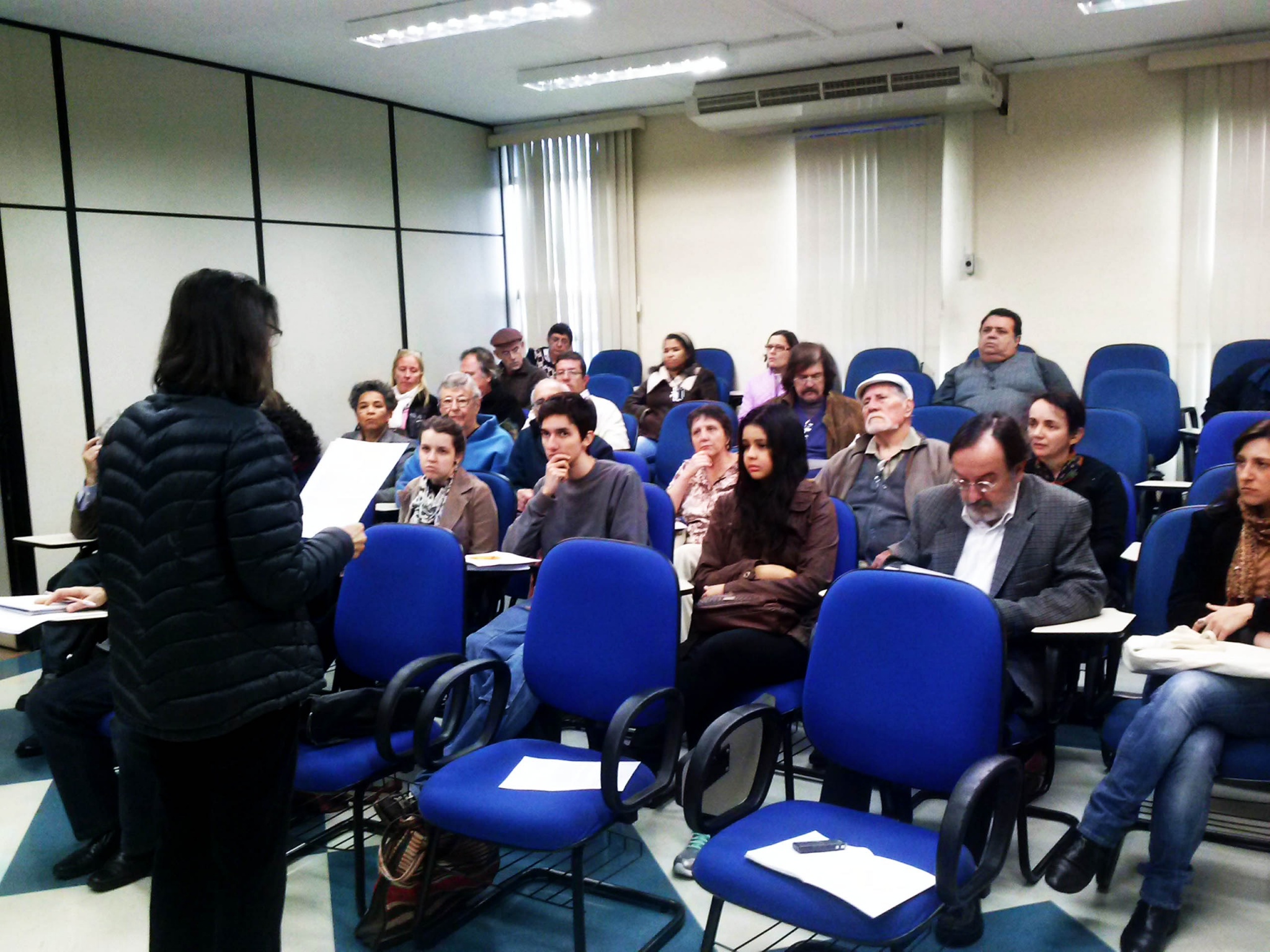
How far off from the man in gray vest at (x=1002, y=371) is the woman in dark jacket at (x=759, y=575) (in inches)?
113

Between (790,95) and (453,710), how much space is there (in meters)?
5.60

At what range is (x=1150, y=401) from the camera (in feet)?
19.0

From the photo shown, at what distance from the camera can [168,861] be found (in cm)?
198

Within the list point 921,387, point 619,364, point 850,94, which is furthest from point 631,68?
point 921,387

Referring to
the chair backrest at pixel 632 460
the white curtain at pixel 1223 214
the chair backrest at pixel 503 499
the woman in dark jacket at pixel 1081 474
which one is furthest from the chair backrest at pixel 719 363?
the woman in dark jacket at pixel 1081 474

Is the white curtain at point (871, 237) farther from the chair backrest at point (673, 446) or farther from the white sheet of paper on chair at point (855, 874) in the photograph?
the white sheet of paper on chair at point (855, 874)

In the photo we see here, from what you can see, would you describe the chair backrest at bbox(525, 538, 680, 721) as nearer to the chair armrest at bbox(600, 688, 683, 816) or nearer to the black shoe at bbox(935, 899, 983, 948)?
the chair armrest at bbox(600, 688, 683, 816)

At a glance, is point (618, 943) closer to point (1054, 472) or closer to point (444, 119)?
point (1054, 472)

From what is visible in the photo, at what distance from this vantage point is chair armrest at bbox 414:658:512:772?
2.54 metres

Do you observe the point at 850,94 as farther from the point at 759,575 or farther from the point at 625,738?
the point at 625,738

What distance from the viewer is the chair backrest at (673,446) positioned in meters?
5.33

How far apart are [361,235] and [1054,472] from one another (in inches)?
228

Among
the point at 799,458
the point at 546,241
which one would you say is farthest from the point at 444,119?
the point at 799,458

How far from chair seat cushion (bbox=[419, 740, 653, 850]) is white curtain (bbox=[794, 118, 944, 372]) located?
5.86 metres
